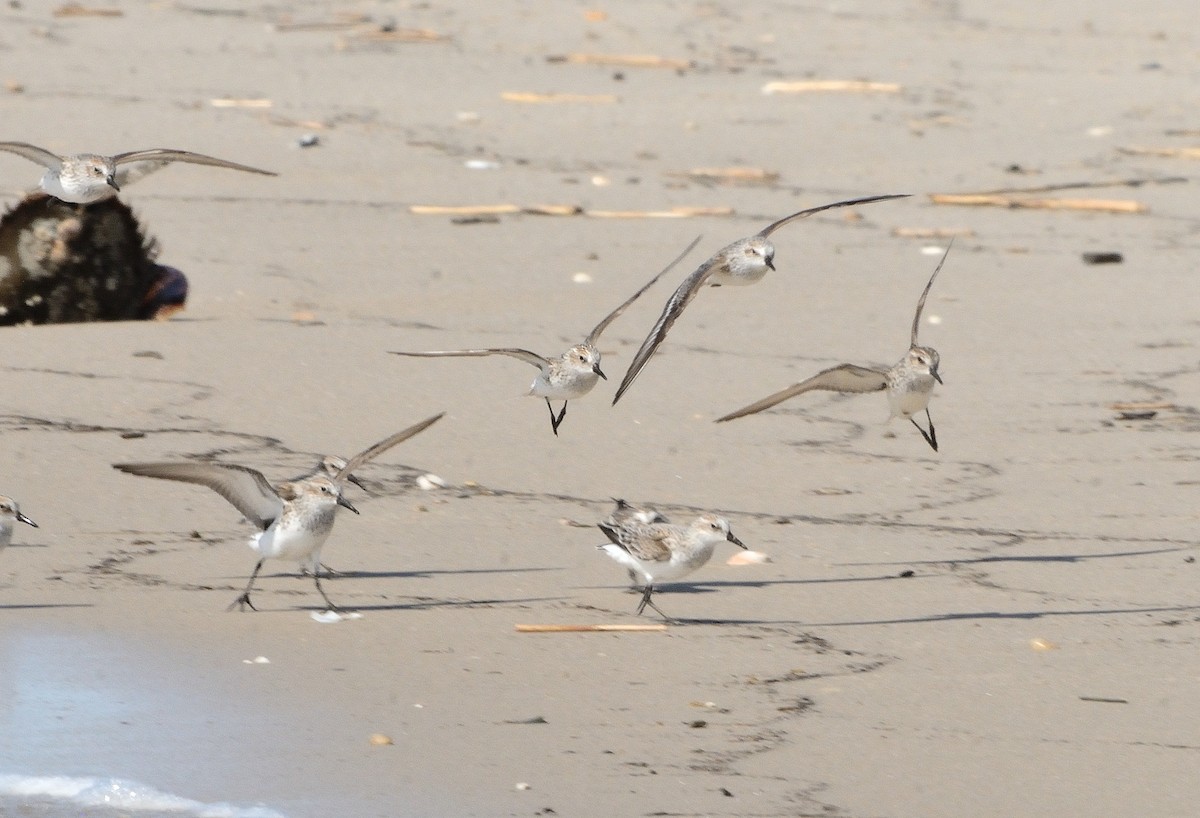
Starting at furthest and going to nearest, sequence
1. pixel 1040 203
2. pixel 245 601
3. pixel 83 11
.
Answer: pixel 83 11 → pixel 1040 203 → pixel 245 601

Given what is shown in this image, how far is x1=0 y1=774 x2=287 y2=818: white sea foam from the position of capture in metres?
4.13

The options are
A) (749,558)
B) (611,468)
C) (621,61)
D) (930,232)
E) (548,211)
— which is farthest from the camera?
(621,61)

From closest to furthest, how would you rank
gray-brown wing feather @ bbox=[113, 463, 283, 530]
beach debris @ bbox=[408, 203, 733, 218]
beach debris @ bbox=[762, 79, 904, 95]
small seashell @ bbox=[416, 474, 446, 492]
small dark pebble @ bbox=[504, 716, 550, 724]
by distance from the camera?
small dark pebble @ bbox=[504, 716, 550, 724] < gray-brown wing feather @ bbox=[113, 463, 283, 530] < small seashell @ bbox=[416, 474, 446, 492] < beach debris @ bbox=[408, 203, 733, 218] < beach debris @ bbox=[762, 79, 904, 95]

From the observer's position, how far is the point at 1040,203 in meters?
10.4

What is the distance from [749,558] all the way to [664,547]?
638 millimetres

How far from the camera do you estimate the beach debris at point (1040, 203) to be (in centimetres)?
1026

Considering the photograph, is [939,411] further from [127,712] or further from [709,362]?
[127,712]

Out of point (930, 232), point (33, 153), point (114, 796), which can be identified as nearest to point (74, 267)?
point (33, 153)

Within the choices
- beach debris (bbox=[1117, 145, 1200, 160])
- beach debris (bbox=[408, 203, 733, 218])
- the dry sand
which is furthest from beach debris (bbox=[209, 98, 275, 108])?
beach debris (bbox=[1117, 145, 1200, 160])

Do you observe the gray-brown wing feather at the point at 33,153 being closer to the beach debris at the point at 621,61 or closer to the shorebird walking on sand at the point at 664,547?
the shorebird walking on sand at the point at 664,547

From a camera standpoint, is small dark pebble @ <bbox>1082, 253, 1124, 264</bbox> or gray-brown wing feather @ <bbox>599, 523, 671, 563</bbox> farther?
small dark pebble @ <bbox>1082, 253, 1124, 264</bbox>

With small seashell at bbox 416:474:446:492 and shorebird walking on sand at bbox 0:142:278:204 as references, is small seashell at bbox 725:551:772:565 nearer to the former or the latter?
small seashell at bbox 416:474:446:492

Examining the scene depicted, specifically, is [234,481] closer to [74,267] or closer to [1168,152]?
[74,267]

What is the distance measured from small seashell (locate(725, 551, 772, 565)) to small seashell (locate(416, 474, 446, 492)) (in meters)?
0.98
